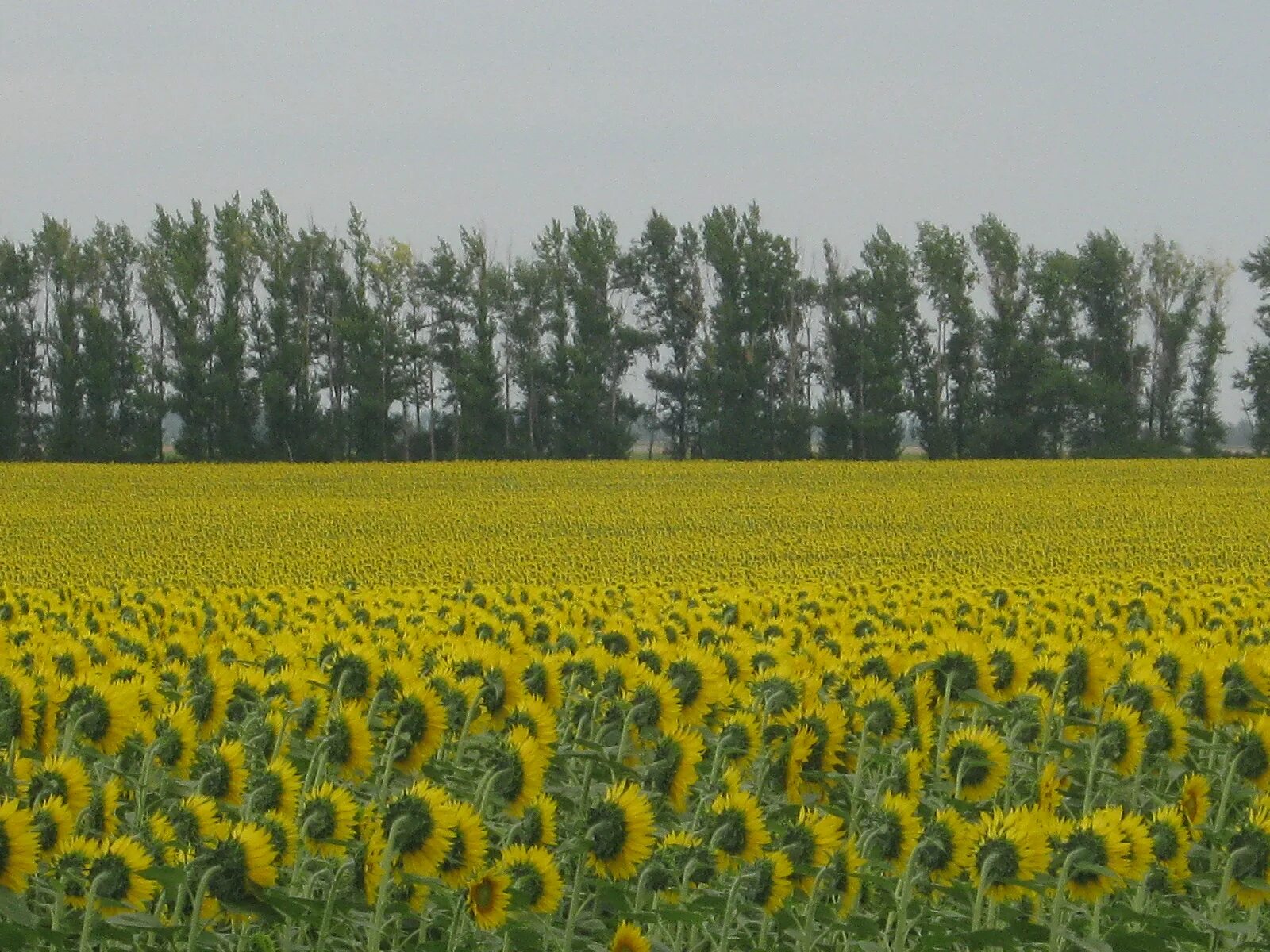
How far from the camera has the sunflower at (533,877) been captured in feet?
12.3

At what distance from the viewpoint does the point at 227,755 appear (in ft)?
13.4

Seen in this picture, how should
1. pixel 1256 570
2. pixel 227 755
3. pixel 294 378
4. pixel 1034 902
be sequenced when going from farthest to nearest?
pixel 294 378, pixel 1256 570, pixel 1034 902, pixel 227 755

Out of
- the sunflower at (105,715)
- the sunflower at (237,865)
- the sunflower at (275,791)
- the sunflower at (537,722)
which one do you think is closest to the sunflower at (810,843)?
the sunflower at (537,722)

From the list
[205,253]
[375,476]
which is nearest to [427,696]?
[375,476]

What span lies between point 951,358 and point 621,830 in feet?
182

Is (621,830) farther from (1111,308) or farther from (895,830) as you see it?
(1111,308)

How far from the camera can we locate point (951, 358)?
5772cm

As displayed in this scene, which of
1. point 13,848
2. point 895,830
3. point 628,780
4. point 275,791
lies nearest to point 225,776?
point 275,791

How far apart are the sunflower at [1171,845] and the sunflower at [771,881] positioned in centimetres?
119

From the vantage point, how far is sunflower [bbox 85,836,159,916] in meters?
3.30

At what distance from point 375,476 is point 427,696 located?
36.9m

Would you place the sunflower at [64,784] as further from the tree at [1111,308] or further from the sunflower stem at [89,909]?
the tree at [1111,308]

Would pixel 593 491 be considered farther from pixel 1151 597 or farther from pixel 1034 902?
pixel 1034 902

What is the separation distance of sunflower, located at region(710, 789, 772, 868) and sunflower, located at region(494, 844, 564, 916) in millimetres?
437
